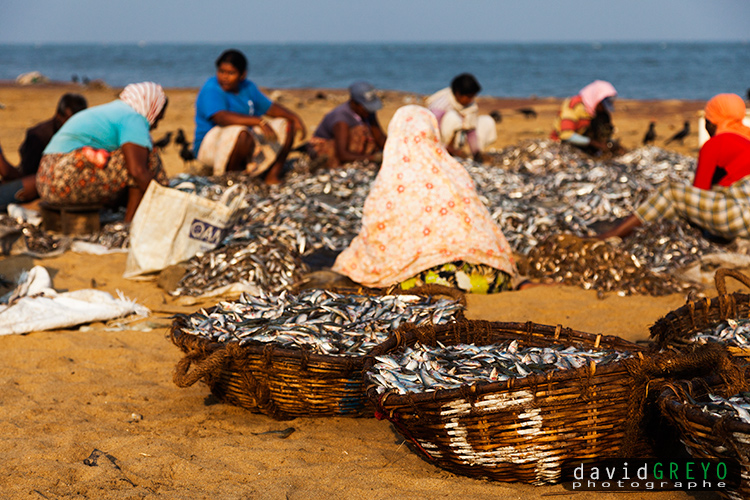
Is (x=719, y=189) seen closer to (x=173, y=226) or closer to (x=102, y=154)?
(x=173, y=226)

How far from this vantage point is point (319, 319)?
367cm

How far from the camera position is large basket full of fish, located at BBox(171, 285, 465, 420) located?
325 cm

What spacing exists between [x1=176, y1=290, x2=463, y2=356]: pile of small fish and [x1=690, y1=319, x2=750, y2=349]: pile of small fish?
3.80 ft

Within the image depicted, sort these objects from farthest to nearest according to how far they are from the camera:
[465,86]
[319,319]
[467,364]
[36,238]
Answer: [465,86] < [36,238] < [319,319] < [467,364]

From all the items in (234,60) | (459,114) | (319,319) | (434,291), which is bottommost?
(319,319)

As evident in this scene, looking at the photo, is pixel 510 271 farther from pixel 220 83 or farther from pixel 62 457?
pixel 220 83

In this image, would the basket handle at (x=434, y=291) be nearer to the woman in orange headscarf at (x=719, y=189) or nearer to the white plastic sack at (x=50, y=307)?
the white plastic sack at (x=50, y=307)

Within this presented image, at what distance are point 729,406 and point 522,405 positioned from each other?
0.67m

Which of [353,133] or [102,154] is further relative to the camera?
[353,133]

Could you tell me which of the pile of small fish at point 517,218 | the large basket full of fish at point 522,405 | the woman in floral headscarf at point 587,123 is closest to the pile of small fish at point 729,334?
the large basket full of fish at point 522,405

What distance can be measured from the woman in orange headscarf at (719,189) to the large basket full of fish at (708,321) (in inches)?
92.2

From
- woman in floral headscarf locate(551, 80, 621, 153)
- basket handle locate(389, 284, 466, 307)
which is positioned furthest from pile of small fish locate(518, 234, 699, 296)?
woman in floral headscarf locate(551, 80, 621, 153)

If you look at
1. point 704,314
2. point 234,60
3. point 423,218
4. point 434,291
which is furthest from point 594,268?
point 234,60

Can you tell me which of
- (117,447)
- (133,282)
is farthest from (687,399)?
(133,282)
